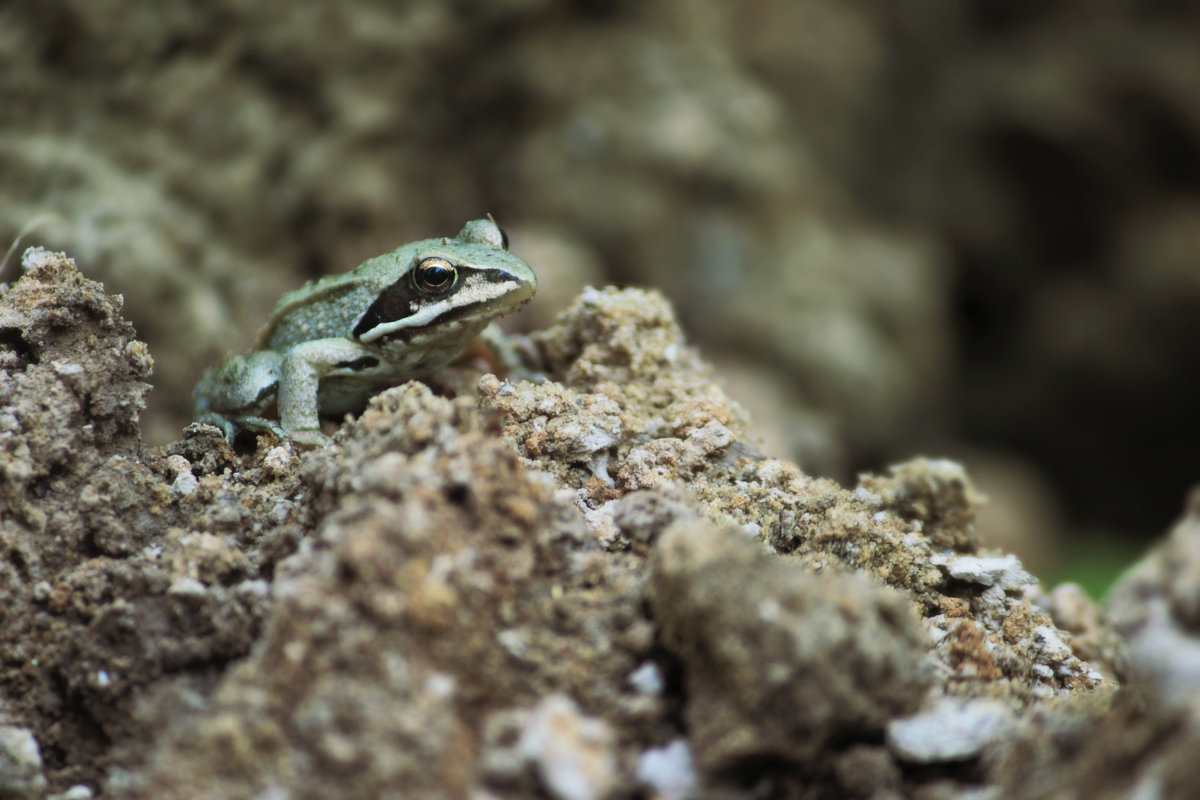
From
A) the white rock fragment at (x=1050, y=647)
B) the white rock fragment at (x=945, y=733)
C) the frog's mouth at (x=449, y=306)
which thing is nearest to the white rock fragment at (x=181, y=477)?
the frog's mouth at (x=449, y=306)

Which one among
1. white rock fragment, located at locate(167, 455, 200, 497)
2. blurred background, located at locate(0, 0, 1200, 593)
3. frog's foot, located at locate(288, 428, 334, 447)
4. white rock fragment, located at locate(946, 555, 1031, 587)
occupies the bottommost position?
white rock fragment, located at locate(167, 455, 200, 497)

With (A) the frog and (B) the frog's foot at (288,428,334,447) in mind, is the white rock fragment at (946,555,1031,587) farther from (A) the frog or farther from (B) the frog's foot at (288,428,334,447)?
(B) the frog's foot at (288,428,334,447)

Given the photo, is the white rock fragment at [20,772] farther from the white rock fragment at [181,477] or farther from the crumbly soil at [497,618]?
the white rock fragment at [181,477]

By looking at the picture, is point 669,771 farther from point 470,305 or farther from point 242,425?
point 242,425

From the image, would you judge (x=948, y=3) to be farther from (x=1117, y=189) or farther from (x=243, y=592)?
(x=243, y=592)

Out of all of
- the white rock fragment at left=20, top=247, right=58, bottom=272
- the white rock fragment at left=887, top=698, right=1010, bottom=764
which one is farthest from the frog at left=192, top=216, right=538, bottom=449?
the white rock fragment at left=887, top=698, right=1010, bottom=764

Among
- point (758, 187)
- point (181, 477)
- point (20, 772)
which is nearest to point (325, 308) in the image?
point (181, 477)

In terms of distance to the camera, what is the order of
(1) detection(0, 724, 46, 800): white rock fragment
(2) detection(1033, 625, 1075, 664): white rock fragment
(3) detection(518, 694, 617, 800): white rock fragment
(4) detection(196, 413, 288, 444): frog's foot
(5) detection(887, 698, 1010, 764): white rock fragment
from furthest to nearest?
(4) detection(196, 413, 288, 444): frog's foot → (2) detection(1033, 625, 1075, 664): white rock fragment → (1) detection(0, 724, 46, 800): white rock fragment → (5) detection(887, 698, 1010, 764): white rock fragment → (3) detection(518, 694, 617, 800): white rock fragment

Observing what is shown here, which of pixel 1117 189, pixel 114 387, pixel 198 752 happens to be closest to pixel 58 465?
pixel 114 387
